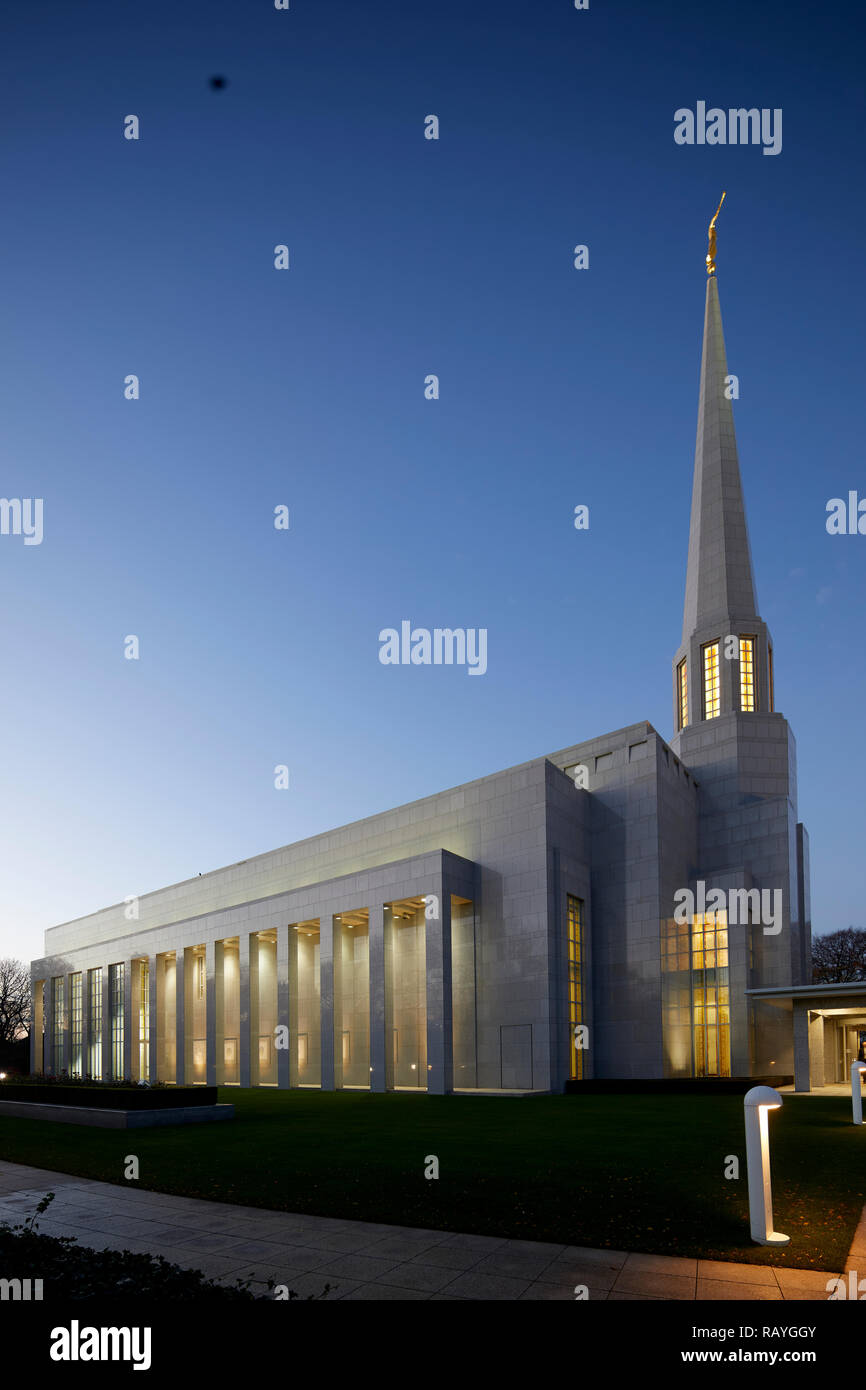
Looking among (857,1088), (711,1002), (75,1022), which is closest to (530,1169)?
(857,1088)

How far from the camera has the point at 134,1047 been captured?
69.0 metres

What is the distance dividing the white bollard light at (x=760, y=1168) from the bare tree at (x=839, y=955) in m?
85.7

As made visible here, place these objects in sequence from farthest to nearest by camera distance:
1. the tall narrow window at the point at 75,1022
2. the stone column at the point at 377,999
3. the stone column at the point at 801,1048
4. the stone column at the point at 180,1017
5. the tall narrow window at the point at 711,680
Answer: the tall narrow window at the point at 75,1022, the stone column at the point at 180,1017, the tall narrow window at the point at 711,680, the stone column at the point at 377,999, the stone column at the point at 801,1048

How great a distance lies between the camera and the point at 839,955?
9712cm

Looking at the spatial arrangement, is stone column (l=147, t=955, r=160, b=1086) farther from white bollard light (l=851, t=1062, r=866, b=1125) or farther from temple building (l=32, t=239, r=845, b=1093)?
white bollard light (l=851, t=1062, r=866, b=1125)

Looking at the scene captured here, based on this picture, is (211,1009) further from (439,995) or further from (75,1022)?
(75,1022)

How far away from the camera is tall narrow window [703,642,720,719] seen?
55.6 metres

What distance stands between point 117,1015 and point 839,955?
73.1 metres

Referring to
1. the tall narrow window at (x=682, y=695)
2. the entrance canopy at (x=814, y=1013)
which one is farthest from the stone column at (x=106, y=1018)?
the entrance canopy at (x=814, y=1013)

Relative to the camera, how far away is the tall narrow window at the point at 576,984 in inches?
1706

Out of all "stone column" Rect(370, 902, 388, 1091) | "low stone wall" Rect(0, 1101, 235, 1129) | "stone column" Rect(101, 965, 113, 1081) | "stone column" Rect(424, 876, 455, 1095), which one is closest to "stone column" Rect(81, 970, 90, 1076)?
"stone column" Rect(101, 965, 113, 1081)

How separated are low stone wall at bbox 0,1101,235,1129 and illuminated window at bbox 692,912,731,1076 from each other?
26.3 metres

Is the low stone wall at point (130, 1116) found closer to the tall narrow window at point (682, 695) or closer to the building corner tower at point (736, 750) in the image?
the building corner tower at point (736, 750)
